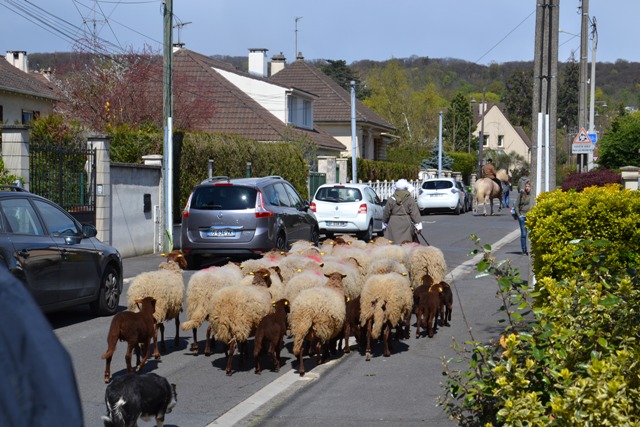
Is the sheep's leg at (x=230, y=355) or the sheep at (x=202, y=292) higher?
the sheep at (x=202, y=292)

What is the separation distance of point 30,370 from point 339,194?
992 inches

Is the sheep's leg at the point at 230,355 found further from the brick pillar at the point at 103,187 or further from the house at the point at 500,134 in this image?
the house at the point at 500,134

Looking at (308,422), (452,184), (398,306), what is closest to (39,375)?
(308,422)

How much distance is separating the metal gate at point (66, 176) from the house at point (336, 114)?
119 feet

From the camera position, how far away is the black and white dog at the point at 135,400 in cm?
634

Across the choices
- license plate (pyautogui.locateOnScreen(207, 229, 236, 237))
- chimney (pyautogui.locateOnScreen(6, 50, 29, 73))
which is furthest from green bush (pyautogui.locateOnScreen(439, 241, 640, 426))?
chimney (pyautogui.locateOnScreen(6, 50, 29, 73))

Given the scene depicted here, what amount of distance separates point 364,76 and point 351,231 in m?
88.8

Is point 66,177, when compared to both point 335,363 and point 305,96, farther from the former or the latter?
point 305,96

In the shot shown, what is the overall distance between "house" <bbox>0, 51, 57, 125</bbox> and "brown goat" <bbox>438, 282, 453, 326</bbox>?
28.7 m

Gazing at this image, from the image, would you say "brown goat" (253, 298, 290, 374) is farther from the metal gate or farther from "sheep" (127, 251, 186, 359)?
the metal gate

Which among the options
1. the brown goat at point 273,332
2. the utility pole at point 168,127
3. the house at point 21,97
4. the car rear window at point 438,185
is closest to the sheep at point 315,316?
the brown goat at point 273,332

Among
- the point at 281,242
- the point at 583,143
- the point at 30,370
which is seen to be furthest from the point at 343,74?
the point at 30,370

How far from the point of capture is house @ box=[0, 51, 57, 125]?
38.7m

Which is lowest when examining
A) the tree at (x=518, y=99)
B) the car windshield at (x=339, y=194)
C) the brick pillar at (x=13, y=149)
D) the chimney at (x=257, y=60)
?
the car windshield at (x=339, y=194)
